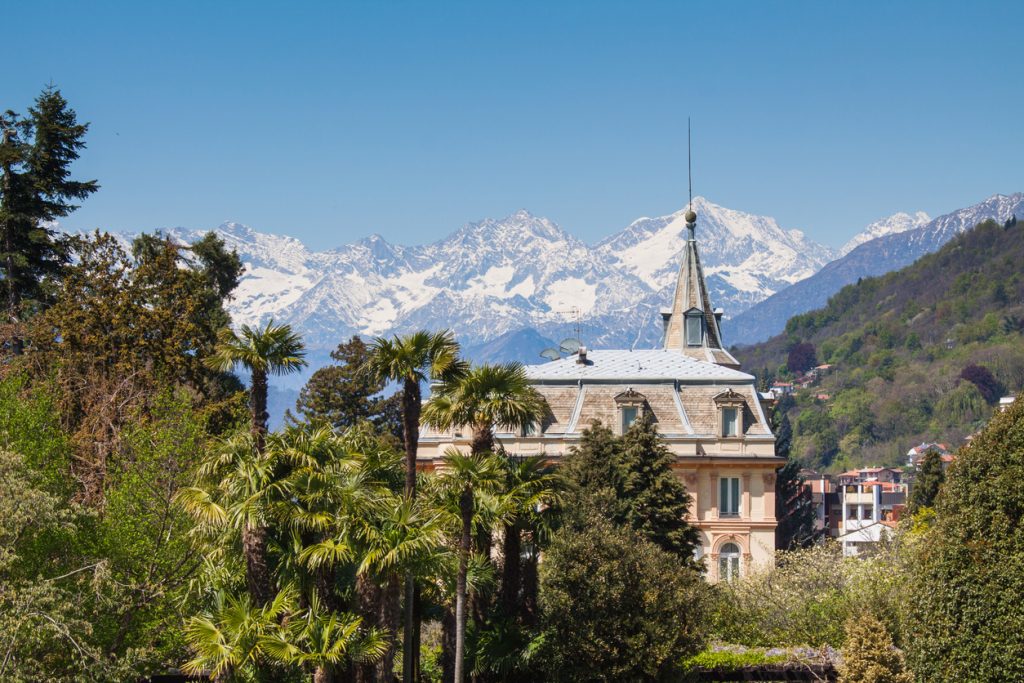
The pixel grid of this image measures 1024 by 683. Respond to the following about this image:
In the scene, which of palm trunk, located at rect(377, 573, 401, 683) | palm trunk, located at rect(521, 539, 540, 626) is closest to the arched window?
palm trunk, located at rect(521, 539, 540, 626)

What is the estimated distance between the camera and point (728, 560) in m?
Answer: 69.9

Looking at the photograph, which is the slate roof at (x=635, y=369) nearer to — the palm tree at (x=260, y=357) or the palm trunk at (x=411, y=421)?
the palm trunk at (x=411, y=421)

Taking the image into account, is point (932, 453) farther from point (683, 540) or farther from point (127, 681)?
point (127, 681)

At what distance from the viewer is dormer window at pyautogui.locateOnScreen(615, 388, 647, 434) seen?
236 feet

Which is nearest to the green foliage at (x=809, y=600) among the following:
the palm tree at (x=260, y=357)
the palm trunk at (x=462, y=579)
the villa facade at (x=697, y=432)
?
the villa facade at (x=697, y=432)

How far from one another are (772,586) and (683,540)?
4.19 m

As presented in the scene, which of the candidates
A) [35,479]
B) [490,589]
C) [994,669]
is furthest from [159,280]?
[994,669]

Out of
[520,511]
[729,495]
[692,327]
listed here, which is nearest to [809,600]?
[520,511]

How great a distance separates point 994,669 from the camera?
33.0 meters

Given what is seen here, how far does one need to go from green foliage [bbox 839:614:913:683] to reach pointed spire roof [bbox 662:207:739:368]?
5011cm

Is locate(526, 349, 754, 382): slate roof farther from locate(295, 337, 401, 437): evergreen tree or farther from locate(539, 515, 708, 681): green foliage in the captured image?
locate(539, 515, 708, 681): green foliage

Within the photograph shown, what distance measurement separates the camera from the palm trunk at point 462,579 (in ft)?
116

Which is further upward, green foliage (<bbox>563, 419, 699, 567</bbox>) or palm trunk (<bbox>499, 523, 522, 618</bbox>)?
green foliage (<bbox>563, 419, 699, 567</bbox>)

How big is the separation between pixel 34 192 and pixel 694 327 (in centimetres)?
4409
